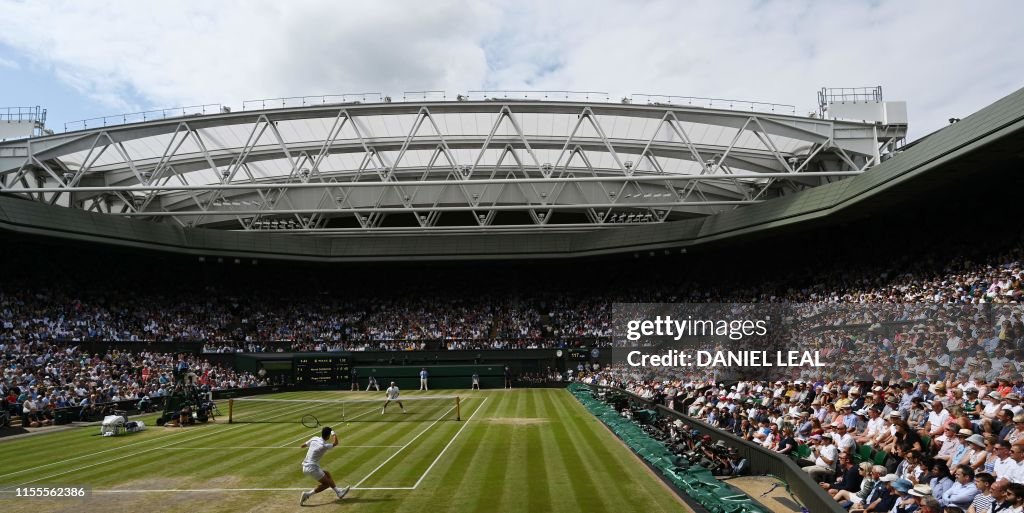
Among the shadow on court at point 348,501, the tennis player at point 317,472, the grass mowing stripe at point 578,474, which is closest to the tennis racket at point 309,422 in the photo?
the grass mowing stripe at point 578,474

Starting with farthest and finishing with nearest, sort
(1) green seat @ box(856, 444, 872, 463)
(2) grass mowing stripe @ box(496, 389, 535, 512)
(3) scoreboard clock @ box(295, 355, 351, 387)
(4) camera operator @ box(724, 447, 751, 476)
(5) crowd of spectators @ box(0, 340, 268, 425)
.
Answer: (3) scoreboard clock @ box(295, 355, 351, 387) → (5) crowd of spectators @ box(0, 340, 268, 425) → (4) camera operator @ box(724, 447, 751, 476) → (1) green seat @ box(856, 444, 872, 463) → (2) grass mowing stripe @ box(496, 389, 535, 512)

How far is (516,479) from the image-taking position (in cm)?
1509

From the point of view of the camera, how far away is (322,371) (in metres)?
48.2

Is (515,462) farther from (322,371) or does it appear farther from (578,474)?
(322,371)

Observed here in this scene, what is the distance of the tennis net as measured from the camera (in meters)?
27.7

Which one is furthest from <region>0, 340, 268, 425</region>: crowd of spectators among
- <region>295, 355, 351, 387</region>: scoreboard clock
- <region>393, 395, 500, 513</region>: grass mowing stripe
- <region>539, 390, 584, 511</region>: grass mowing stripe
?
<region>539, 390, 584, 511</region>: grass mowing stripe

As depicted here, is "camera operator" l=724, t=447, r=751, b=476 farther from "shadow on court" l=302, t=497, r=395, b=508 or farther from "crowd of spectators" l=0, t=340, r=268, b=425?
"crowd of spectators" l=0, t=340, r=268, b=425

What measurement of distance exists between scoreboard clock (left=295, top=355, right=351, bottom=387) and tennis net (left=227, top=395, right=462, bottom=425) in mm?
8261

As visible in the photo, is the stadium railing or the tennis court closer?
the stadium railing

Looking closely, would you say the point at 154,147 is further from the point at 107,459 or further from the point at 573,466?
the point at 573,466

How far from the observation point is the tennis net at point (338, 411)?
2772cm

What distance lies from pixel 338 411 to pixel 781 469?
22417mm

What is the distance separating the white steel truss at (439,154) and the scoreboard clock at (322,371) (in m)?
10.8

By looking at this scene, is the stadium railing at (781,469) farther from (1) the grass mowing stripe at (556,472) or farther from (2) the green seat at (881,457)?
(1) the grass mowing stripe at (556,472)
